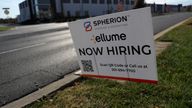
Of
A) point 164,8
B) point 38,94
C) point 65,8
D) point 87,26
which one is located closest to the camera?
point 87,26

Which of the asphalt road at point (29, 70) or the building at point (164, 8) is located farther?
the building at point (164, 8)

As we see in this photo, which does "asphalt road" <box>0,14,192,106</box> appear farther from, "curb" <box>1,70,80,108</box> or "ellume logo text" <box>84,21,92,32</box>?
"ellume logo text" <box>84,21,92,32</box>

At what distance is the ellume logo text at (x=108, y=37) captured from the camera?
3039 millimetres

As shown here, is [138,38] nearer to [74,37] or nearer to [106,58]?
[106,58]

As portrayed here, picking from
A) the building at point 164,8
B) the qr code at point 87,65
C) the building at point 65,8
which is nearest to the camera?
the qr code at point 87,65

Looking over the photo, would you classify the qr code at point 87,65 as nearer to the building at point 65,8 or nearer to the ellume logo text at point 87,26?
the ellume logo text at point 87,26

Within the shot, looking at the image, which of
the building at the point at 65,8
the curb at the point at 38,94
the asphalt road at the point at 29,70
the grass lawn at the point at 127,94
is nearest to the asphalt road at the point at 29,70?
the asphalt road at the point at 29,70

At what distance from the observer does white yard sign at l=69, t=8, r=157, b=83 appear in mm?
2820

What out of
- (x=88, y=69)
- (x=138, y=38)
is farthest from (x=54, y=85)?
(x=138, y=38)

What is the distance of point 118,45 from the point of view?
3.12m

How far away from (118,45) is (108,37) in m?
0.17

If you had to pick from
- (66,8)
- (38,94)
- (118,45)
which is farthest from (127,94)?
(66,8)

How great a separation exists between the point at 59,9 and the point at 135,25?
70722 mm

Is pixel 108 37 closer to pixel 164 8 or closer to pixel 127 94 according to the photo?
pixel 127 94
